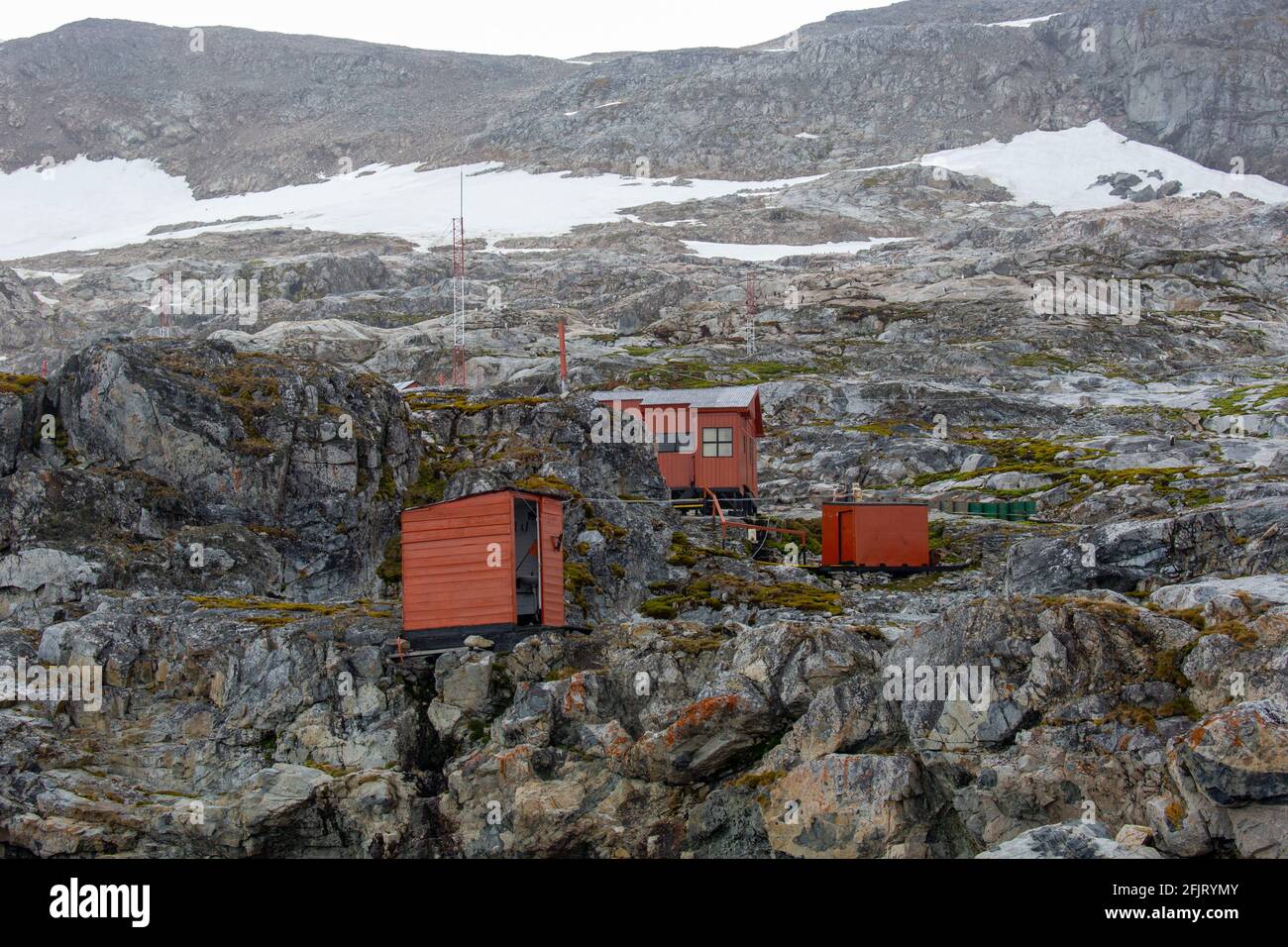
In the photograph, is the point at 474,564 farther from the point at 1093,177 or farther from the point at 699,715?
the point at 1093,177

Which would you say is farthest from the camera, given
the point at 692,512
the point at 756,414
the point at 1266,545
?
the point at 756,414

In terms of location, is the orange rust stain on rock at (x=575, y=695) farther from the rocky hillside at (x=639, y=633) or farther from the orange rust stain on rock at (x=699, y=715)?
the orange rust stain on rock at (x=699, y=715)

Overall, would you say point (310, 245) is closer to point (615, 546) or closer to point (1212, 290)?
point (1212, 290)

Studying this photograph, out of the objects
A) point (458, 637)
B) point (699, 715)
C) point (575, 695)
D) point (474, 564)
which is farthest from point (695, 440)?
point (699, 715)

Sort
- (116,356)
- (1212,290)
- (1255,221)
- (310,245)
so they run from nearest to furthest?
(116,356)
(1212,290)
(1255,221)
(310,245)

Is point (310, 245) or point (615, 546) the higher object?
point (310, 245)

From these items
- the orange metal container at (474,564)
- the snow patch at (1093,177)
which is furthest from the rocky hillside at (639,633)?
the snow patch at (1093,177)
